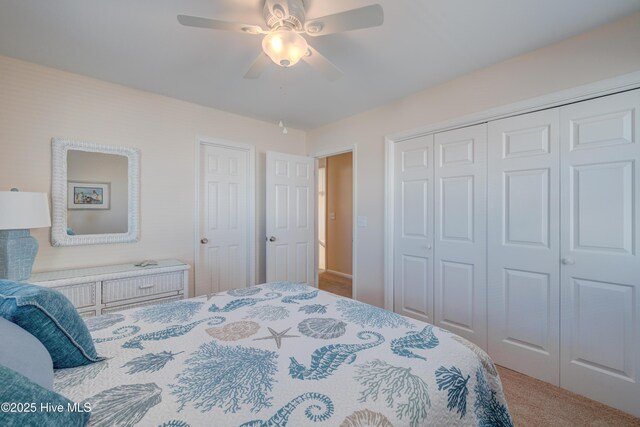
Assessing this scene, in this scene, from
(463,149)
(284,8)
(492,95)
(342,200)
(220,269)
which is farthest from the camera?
(342,200)

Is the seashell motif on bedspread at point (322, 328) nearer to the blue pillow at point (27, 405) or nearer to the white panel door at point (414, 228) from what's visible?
the blue pillow at point (27, 405)

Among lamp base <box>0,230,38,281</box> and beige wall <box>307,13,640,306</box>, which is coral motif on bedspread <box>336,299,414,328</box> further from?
lamp base <box>0,230,38,281</box>

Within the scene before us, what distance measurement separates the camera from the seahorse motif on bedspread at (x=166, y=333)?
1.15m

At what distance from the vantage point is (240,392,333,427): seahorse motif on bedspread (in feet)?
2.40

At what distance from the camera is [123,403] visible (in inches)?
31.0

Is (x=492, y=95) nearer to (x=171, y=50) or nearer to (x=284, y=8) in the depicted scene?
(x=284, y=8)

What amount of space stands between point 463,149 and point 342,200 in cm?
303

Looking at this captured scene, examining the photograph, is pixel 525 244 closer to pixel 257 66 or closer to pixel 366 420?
pixel 366 420

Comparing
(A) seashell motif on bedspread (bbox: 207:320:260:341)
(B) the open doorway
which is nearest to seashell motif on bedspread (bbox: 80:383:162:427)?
(A) seashell motif on bedspread (bbox: 207:320:260:341)

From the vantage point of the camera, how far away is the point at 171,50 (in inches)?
80.4

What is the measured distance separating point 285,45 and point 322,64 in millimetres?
309

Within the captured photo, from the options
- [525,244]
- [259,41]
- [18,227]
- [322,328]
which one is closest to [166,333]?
[322,328]

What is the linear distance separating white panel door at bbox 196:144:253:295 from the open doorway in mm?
1991

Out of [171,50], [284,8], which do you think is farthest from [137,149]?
[284,8]
